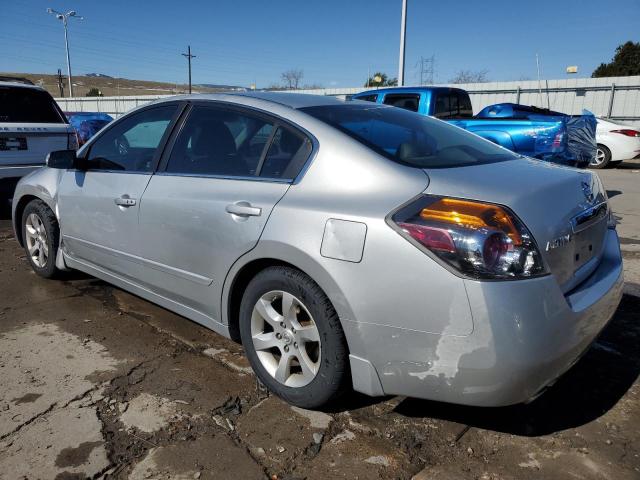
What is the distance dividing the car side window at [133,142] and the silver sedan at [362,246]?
0.08 ft

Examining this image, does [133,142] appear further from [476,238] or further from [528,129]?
[528,129]

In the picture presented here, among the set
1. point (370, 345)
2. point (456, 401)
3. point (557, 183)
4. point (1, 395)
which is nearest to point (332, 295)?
point (370, 345)

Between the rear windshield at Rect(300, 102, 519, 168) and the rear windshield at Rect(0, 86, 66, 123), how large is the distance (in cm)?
576

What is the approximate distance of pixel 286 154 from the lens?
2.66 meters

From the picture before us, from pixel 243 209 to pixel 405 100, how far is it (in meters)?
6.78

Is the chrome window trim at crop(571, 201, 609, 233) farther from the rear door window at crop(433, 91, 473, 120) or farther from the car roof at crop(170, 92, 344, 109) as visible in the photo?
the rear door window at crop(433, 91, 473, 120)

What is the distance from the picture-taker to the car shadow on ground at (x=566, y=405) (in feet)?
8.27

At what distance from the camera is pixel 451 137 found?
3.06 meters

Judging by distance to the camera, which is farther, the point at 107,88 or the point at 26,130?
the point at 107,88

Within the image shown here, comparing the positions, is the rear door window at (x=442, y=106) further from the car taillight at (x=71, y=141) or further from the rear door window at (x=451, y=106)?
the car taillight at (x=71, y=141)

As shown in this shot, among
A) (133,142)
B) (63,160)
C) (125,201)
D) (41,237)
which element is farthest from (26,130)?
(125,201)

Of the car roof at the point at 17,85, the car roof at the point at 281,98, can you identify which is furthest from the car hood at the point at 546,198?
the car roof at the point at 17,85

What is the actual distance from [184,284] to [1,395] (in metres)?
1.10

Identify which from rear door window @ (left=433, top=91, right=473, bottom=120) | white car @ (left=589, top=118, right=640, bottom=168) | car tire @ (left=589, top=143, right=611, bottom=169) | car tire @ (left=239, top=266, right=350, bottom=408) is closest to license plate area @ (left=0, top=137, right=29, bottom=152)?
car tire @ (left=239, top=266, right=350, bottom=408)
